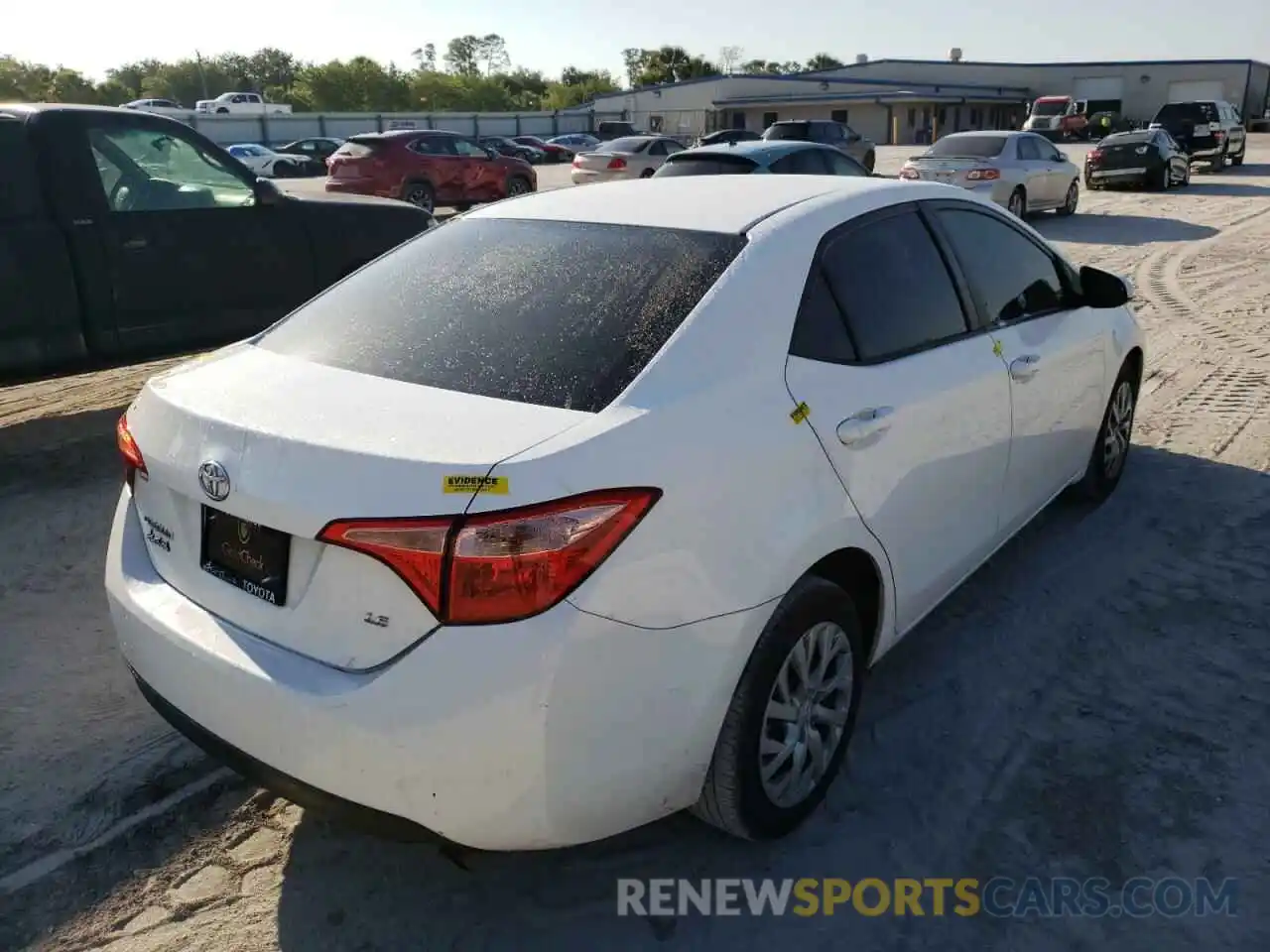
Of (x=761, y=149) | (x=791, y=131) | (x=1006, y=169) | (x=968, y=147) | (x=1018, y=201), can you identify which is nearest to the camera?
(x=761, y=149)

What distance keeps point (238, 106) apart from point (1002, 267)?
64.2 m

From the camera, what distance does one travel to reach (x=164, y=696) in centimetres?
256

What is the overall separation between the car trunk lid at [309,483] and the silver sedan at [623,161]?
67.3ft

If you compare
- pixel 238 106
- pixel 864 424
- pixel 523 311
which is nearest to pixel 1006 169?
pixel 864 424

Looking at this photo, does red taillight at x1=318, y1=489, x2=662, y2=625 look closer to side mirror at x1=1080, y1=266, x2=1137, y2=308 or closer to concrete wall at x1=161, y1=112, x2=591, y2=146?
side mirror at x1=1080, y1=266, x2=1137, y2=308

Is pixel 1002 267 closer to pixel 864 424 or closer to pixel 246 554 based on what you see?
pixel 864 424

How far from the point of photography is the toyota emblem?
2.33 m

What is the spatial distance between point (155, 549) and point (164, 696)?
1.25 ft

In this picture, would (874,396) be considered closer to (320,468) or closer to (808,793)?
(808,793)

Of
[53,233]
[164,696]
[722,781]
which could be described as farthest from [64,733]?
[53,233]

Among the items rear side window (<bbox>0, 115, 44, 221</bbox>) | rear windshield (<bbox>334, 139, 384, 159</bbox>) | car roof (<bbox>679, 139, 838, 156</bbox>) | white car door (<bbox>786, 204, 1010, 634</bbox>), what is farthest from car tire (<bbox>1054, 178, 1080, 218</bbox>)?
rear side window (<bbox>0, 115, 44, 221</bbox>)

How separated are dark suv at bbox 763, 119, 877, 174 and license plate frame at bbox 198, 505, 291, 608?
19.8 meters

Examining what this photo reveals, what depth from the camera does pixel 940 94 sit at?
59875mm

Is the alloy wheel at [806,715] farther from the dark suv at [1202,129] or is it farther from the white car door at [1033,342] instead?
the dark suv at [1202,129]
